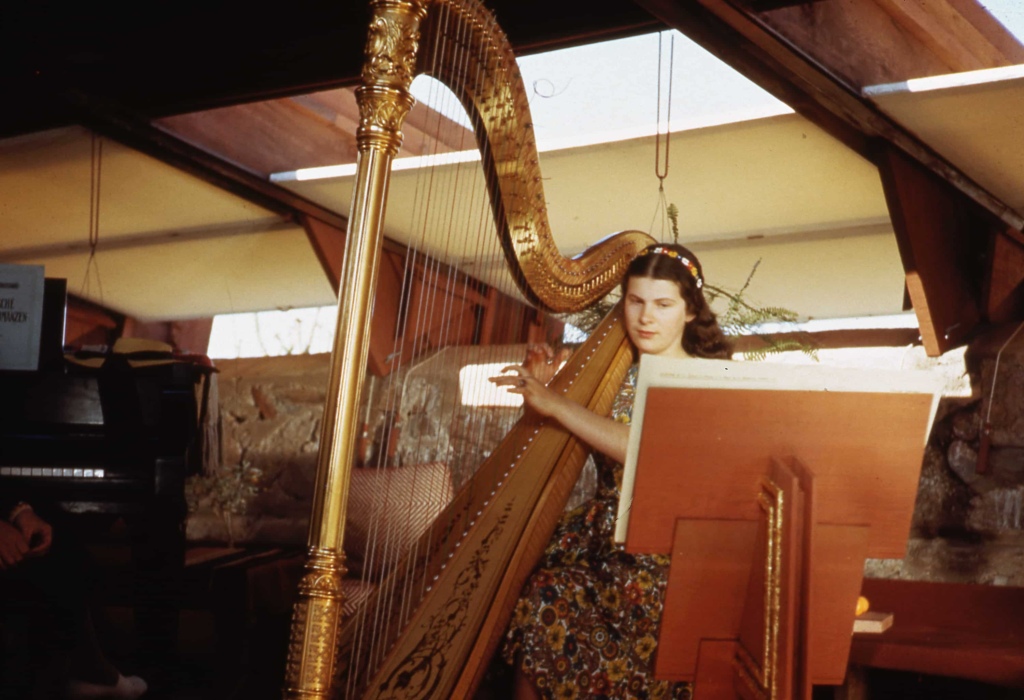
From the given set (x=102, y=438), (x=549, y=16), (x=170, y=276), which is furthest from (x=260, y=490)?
(x=549, y=16)

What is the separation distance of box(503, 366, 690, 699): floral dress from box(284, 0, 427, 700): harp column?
0.61 m

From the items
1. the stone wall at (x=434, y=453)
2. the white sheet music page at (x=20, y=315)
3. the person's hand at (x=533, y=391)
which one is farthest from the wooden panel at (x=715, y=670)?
the white sheet music page at (x=20, y=315)

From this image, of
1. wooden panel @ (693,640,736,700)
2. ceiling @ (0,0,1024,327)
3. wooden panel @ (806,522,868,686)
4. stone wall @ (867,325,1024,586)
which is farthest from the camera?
stone wall @ (867,325,1024,586)

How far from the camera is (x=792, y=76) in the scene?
3.04 metres

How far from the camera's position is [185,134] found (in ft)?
14.0

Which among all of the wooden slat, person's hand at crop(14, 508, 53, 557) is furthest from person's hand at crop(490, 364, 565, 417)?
the wooden slat

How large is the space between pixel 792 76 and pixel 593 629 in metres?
1.74

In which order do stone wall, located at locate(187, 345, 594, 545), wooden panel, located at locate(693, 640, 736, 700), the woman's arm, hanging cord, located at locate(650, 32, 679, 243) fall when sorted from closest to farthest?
wooden panel, located at locate(693, 640, 736, 700), the woman's arm, hanging cord, located at locate(650, 32, 679, 243), stone wall, located at locate(187, 345, 594, 545)

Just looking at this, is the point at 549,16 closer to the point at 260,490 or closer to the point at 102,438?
the point at 102,438

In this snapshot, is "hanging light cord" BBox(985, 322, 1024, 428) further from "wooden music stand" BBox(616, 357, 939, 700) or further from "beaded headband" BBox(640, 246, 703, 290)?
"wooden music stand" BBox(616, 357, 939, 700)

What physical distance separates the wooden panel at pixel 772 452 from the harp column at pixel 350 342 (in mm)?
457

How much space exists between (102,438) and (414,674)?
1.71m

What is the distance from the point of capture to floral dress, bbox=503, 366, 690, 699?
215 cm

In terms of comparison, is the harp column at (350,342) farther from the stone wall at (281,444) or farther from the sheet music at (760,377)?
the stone wall at (281,444)
